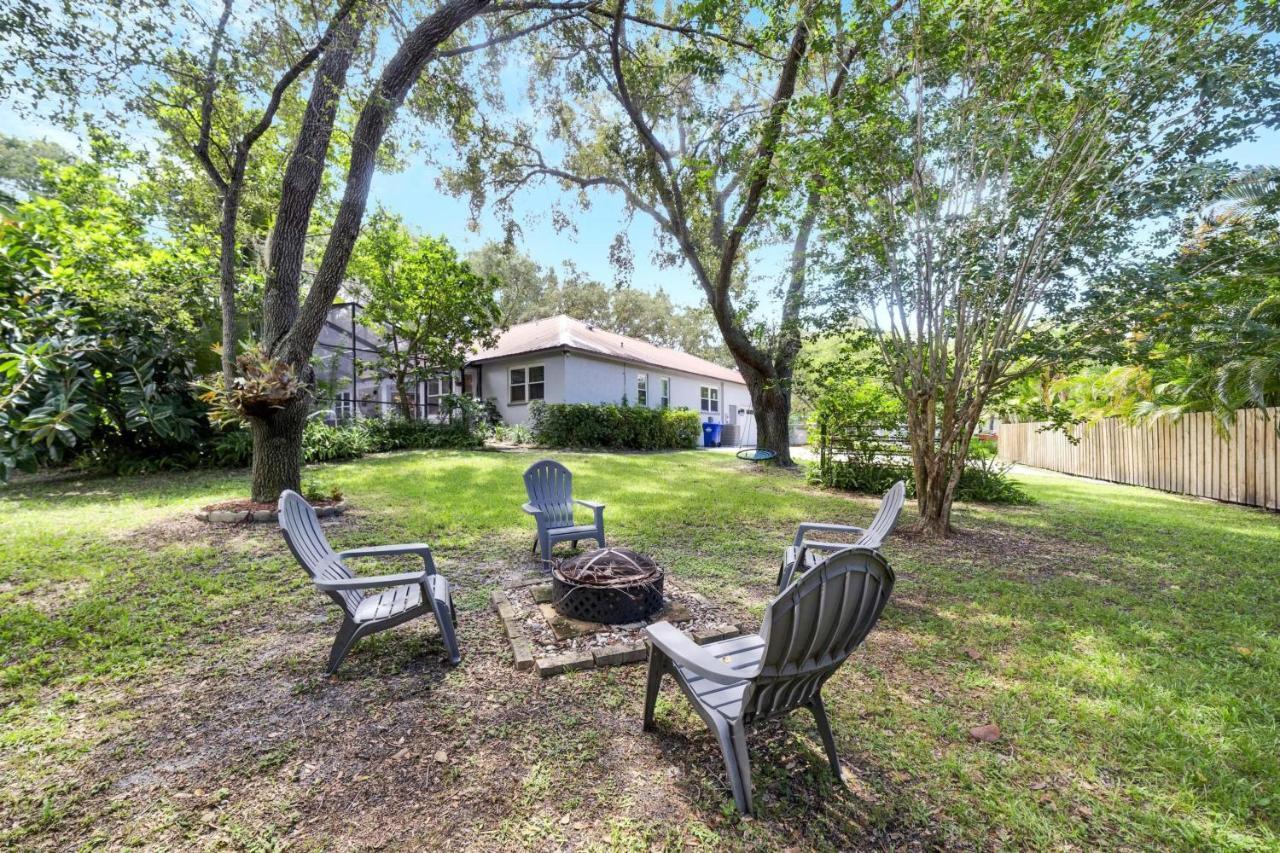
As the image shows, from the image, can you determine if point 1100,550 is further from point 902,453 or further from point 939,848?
point 939,848

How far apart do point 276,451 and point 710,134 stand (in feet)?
27.2

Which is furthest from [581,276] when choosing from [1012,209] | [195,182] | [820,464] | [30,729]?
[30,729]

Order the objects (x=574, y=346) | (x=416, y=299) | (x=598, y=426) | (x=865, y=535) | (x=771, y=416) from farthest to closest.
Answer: (x=574, y=346), (x=598, y=426), (x=416, y=299), (x=771, y=416), (x=865, y=535)

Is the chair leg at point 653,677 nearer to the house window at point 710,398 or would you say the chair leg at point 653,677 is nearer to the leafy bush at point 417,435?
the leafy bush at point 417,435

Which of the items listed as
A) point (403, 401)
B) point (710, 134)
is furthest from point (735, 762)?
point (403, 401)

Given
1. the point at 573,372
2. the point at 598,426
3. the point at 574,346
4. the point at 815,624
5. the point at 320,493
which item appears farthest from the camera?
the point at 573,372

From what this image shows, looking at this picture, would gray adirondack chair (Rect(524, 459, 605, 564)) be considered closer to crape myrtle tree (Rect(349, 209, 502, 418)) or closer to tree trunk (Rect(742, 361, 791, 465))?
tree trunk (Rect(742, 361, 791, 465))

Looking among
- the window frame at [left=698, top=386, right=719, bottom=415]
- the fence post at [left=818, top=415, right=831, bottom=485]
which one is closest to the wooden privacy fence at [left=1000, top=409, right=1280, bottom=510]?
the fence post at [left=818, top=415, right=831, bottom=485]

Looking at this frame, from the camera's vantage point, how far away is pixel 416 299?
15250 millimetres

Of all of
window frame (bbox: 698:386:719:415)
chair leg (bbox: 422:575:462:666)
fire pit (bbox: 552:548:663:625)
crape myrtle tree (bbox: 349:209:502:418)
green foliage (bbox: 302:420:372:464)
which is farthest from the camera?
window frame (bbox: 698:386:719:415)

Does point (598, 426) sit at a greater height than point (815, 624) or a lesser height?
greater

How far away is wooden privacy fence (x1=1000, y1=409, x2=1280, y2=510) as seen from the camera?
7914 millimetres

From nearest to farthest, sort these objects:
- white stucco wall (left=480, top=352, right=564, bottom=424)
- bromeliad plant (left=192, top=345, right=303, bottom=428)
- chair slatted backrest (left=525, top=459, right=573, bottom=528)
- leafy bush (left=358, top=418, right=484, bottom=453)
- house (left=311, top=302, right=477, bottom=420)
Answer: chair slatted backrest (left=525, top=459, right=573, bottom=528)
bromeliad plant (left=192, top=345, right=303, bottom=428)
leafy bush (left=358, top=418, right=484, bottom=453)
house (left=311, top=302, right=477, bottom=420)
white stucco wall (left=480, top=352, right=564, bottom=424)

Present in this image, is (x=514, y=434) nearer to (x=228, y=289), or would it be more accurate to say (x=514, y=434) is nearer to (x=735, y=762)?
(x=228, y=289)
